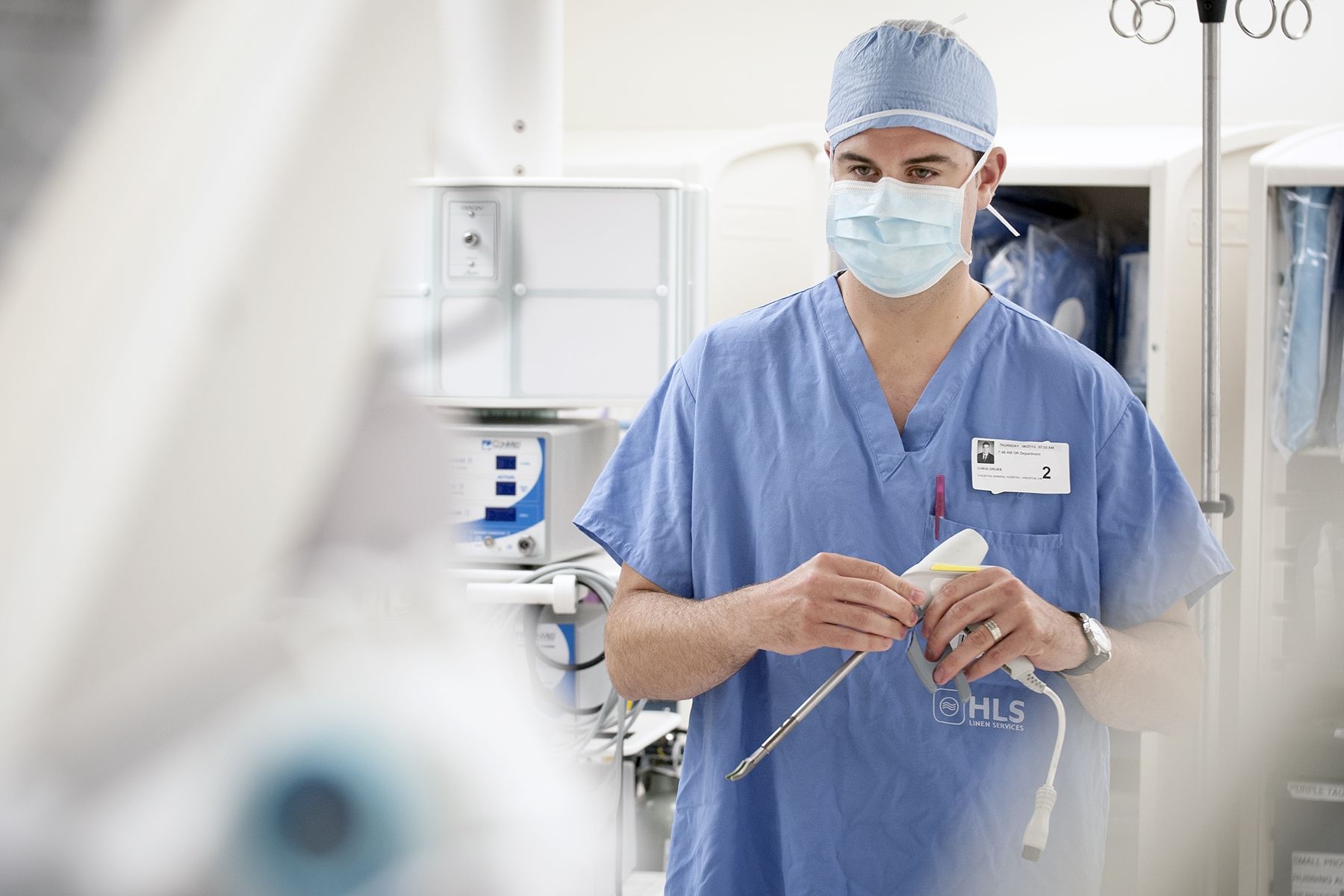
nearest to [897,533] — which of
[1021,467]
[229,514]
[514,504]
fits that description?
[1021,467]

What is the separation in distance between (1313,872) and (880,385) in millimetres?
1568

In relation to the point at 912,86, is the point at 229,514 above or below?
below

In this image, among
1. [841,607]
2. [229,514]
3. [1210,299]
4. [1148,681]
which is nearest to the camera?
[229,514]

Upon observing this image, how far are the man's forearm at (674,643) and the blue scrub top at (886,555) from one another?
47 millimetres

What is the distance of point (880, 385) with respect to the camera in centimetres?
112

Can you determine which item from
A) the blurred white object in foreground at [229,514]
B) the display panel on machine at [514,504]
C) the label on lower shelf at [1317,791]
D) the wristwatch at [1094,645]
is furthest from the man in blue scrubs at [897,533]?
the label on lower shelf at [1317,791]

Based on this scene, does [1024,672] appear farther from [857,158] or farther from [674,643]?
[857,158]

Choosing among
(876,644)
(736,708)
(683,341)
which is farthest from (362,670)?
(683,341)

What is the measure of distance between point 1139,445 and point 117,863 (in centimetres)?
108

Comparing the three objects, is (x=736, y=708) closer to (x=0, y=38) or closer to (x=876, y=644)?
(x=876, y=644)

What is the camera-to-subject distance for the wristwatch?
972 millimetres

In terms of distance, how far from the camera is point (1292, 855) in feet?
6.84

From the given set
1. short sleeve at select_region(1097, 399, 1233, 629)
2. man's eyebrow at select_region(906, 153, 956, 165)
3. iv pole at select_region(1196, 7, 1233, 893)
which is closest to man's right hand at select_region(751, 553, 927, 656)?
short sleeve at select_region(1097, 399, 1233, 629)

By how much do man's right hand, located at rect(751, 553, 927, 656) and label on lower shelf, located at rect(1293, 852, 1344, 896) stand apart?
158cm
